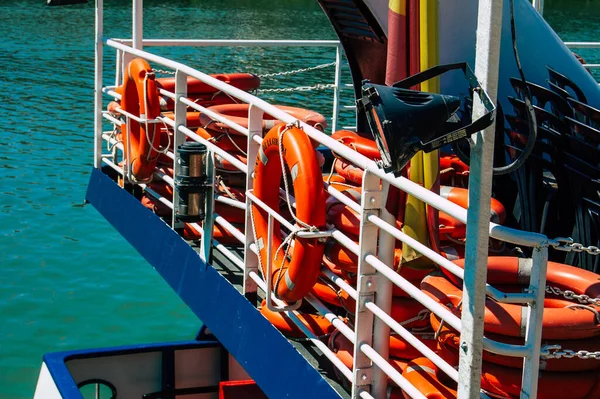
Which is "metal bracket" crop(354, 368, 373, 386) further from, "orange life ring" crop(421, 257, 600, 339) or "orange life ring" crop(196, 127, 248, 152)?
"orange life ring" crop(196, 127, 248, 152)

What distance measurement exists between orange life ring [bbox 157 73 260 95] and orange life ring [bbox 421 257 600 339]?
2753 millimetres

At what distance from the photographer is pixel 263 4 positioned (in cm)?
3569

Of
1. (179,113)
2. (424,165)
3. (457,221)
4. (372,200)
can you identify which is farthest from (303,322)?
(179,113)

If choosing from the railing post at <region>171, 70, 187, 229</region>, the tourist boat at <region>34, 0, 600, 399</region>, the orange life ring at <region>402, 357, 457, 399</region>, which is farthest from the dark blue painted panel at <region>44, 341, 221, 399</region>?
the orange life ring at <region>402, 357, 457, 399</region>

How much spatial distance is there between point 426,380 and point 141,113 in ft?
8.88

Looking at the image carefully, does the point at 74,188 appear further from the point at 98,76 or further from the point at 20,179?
the point at 98,76

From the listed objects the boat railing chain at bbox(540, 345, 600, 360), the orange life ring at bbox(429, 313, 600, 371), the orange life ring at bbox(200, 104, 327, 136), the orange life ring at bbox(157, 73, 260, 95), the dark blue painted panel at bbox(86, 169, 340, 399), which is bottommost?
the dark blue painted panel at bbox(86, 169, 340, 399)

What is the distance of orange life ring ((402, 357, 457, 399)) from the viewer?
9.66ft

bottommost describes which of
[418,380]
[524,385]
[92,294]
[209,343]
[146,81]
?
[92,294]

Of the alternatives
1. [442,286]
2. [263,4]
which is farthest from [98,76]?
[263,4]

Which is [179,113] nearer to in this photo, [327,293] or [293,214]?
[327,293]

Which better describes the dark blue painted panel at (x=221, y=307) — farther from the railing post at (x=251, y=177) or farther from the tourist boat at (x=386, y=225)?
the railing post at (x=251, y=177)

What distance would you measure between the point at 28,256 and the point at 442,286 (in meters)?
9.13

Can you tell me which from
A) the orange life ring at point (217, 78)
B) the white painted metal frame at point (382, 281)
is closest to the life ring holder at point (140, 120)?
the orange life ring at point (217, 78)
